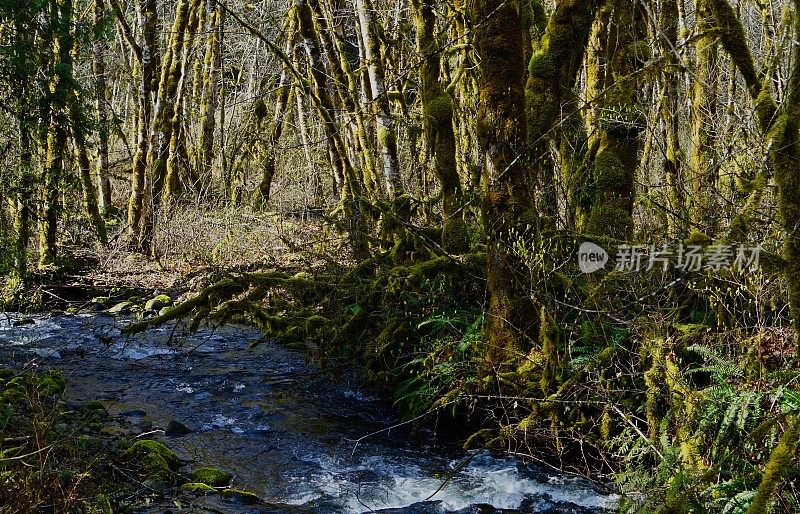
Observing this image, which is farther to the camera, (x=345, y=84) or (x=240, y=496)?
(x=345, y=84)

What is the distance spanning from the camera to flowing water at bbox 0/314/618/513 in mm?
5605

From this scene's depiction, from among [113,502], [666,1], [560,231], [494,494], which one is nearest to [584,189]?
[560,231]

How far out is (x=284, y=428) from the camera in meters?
7.16

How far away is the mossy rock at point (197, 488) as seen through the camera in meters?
5.55

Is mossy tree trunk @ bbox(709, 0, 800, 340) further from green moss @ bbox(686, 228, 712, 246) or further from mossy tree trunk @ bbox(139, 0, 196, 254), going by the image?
mossy tree trunk @ bbox(139, 0, 196, 254)

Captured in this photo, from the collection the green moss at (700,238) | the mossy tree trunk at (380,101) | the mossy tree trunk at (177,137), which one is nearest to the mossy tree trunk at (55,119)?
the mossy tree trunk at (177,137)

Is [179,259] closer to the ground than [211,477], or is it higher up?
higher up

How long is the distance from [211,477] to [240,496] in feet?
1.08

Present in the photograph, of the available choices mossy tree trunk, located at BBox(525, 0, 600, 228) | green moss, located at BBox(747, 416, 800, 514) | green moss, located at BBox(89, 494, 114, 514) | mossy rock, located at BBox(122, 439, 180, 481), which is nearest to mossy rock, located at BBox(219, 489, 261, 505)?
mossy rock, located at BBox(122, 439, 180, 481)

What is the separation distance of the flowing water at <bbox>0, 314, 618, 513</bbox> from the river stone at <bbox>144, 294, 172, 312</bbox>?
0.80 metres

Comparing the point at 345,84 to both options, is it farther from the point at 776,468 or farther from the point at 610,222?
the point at 776,468

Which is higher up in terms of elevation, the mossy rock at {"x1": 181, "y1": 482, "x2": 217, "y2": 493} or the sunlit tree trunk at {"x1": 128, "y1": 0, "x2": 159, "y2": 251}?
the sunlit tree trunk at {"x1": 128, "y1": 0, "x2": 159, "y2": 251}

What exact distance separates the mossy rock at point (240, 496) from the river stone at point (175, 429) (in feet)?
5.01

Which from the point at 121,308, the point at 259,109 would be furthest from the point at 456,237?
the point at 259,109
